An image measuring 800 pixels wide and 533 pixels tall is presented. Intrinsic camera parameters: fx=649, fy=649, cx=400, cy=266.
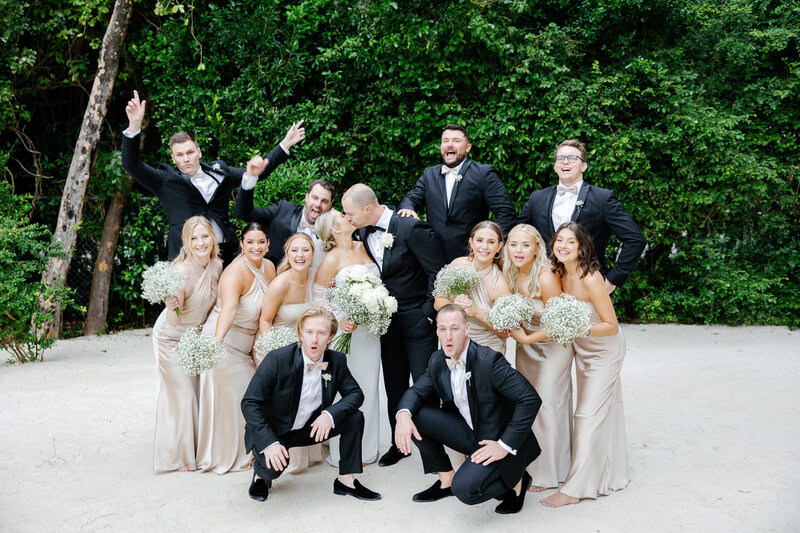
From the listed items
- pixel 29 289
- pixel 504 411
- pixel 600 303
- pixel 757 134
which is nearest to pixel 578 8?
pixel 757 134

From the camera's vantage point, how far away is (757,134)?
10.3 m

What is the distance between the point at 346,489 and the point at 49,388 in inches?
172

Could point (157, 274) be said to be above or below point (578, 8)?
below

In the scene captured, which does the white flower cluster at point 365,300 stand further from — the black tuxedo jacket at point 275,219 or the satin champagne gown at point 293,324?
the black tuxedo jacket at point 275,219

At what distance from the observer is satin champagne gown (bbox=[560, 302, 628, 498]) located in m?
4.11

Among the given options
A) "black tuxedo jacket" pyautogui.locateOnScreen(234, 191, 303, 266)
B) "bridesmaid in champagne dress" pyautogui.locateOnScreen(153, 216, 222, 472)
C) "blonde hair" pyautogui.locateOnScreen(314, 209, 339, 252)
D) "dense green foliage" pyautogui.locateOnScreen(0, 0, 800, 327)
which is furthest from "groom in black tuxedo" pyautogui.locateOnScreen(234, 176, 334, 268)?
"dense green foliage" pyautogui.locateOnScreen(0, 0, 800, 327)

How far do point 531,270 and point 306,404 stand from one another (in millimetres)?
1737

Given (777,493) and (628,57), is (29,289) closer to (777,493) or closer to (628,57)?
(777,493)

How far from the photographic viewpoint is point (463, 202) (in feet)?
18.3

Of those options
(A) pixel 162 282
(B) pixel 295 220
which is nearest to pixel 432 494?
(A) pixel 162 282

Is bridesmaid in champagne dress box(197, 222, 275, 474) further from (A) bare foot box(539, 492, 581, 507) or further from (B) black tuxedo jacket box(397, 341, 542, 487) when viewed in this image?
(A) bare foot box(539, 492, 581, 507)

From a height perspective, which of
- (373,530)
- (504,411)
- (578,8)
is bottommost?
(373,530)

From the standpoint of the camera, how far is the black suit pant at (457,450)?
3.73 m

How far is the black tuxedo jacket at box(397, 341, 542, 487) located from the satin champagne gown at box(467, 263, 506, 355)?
0.45 m
